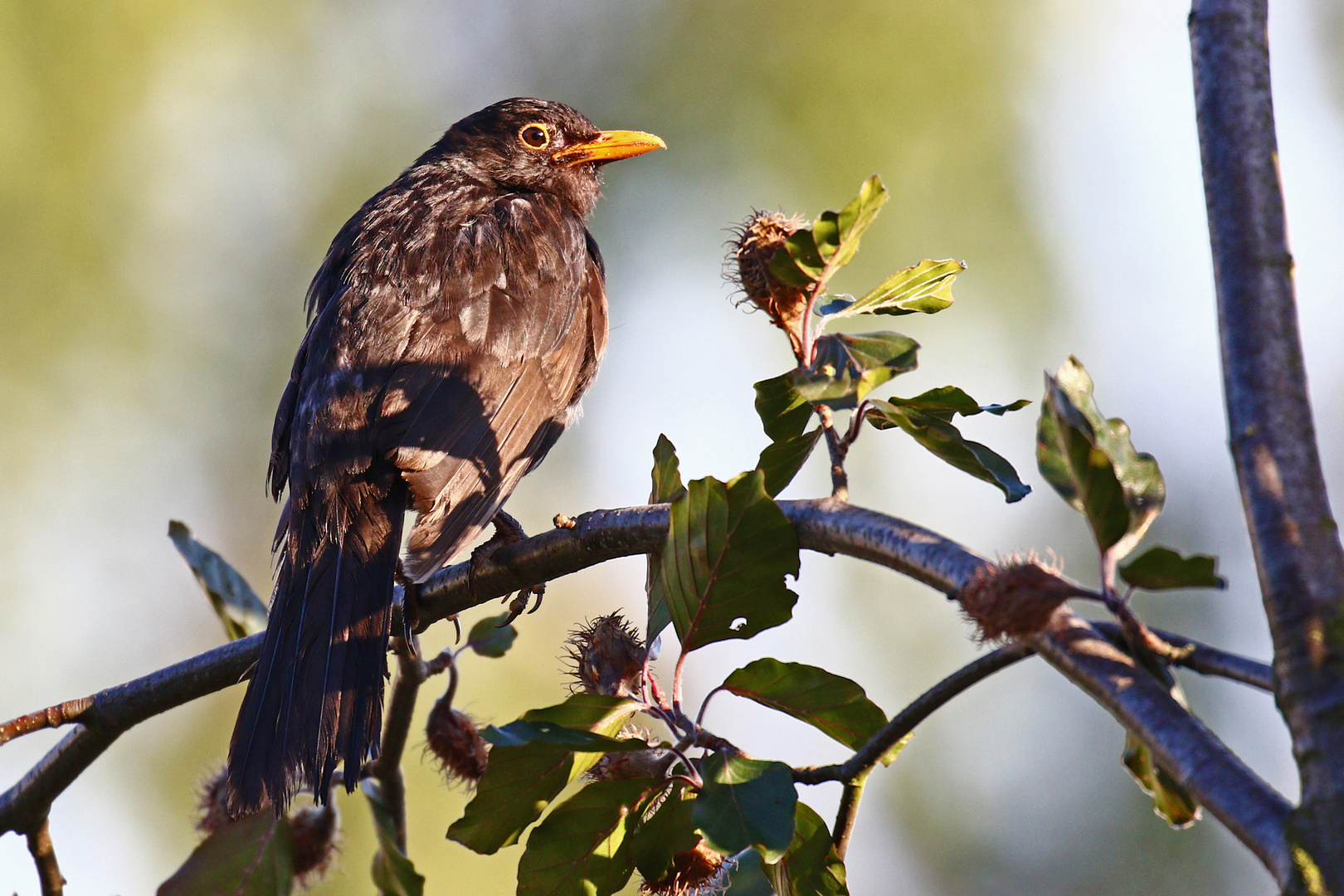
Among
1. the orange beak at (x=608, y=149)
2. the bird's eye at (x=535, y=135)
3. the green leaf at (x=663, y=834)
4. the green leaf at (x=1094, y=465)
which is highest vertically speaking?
the bird's eye at (x=535, y=135)

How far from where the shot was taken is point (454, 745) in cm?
311

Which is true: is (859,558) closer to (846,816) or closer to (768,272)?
(846,816)

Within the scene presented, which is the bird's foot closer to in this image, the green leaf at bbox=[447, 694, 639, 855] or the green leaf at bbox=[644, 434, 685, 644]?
the green leaf at bbox=[644, 434, 685, 644]

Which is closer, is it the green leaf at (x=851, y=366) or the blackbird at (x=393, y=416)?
the green leaf at (x=851, y=366)

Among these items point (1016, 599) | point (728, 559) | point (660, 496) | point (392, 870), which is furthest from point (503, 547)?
point (1016, 599)

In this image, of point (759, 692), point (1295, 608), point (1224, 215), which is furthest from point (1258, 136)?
point (759, 692)

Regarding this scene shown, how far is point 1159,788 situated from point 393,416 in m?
2.47

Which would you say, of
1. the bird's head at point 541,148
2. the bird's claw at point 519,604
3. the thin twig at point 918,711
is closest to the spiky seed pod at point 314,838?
the bird's claw at point 519,604

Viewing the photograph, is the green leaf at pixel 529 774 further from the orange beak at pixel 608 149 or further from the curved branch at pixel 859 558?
the orange beak at pixel 608 149

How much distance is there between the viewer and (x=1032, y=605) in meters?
A: 1.34

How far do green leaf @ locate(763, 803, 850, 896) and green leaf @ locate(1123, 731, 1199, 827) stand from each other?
48 centimetres

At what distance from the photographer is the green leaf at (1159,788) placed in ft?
5.33

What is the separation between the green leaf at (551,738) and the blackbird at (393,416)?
108 cm

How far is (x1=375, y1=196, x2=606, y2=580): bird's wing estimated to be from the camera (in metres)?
3.31
